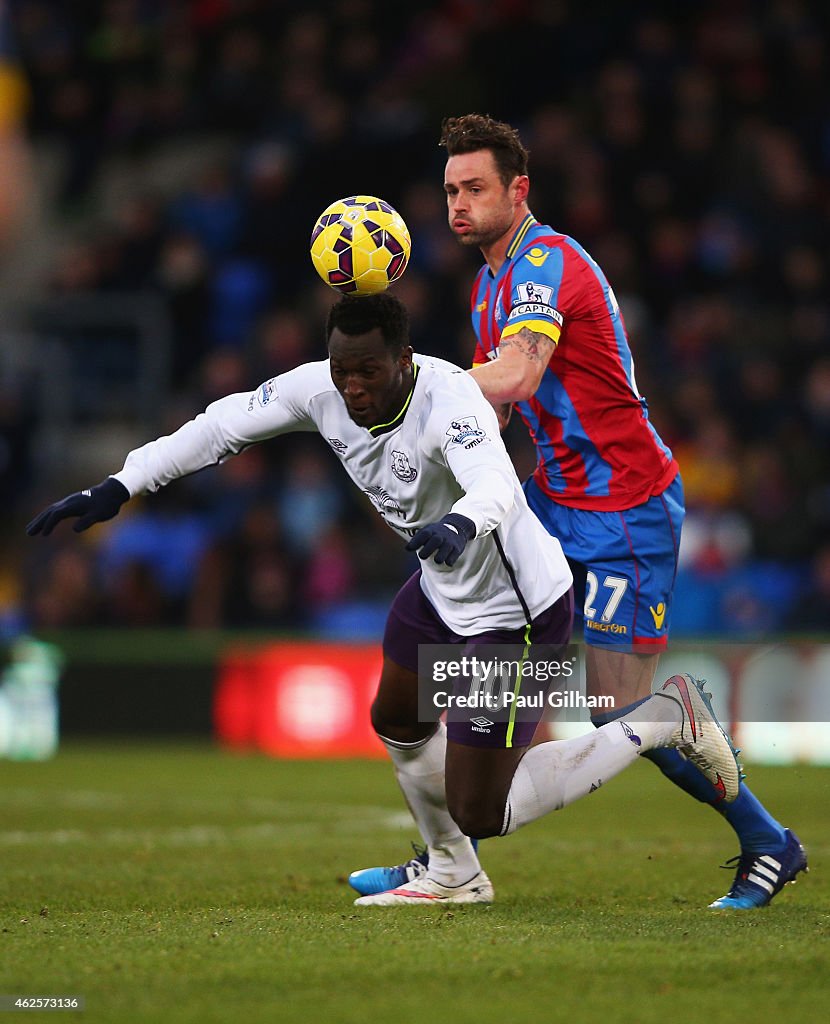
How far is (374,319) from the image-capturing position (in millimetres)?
5125

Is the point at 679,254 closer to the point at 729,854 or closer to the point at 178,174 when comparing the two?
the point at 178,174

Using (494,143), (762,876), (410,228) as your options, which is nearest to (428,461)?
(494,143)

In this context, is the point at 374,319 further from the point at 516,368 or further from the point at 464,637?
the point at 464,637

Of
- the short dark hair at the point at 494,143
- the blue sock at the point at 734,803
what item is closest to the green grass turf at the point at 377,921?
the blue sock at the point at 734,803

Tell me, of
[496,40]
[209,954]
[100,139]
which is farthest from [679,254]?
[209,954]

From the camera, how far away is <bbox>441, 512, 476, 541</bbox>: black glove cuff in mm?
4762

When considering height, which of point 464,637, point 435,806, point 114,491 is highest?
point 114,491

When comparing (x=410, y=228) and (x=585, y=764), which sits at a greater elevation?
(x=410, y=228)

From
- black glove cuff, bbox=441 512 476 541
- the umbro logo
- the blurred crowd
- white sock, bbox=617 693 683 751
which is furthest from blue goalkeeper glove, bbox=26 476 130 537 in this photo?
the blurred crowd

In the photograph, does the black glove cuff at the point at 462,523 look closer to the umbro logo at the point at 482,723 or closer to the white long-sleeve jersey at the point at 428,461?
the white long-sleeve jersey at the point at 428,461

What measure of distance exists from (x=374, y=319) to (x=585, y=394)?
110 centimetres

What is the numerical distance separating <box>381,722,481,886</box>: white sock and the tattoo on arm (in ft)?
4.34

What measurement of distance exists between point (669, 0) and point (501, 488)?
14.0 m

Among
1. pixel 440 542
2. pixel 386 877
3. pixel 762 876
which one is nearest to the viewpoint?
pixel 440 542
